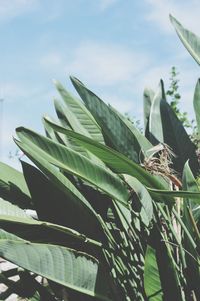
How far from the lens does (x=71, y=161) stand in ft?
4.16

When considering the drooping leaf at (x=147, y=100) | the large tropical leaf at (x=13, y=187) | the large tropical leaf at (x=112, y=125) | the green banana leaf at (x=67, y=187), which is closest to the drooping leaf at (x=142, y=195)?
the green banana leaf at (x=67, y=187)

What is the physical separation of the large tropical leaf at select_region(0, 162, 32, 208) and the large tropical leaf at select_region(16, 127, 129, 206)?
321mm

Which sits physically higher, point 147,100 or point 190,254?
point 147,100

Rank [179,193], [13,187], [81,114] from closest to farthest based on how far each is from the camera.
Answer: [179,193], [13,187], [81,114]

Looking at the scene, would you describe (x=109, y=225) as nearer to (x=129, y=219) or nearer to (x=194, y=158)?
(x=129, y=219)

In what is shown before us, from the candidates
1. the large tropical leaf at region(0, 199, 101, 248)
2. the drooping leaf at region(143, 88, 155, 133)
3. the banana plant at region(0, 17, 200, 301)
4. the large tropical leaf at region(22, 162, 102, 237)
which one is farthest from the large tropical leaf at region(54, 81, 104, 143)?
the drooping leaf at region(143, 88, 155, 133)

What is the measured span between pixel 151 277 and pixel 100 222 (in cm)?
18

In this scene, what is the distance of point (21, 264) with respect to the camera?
1145 mm

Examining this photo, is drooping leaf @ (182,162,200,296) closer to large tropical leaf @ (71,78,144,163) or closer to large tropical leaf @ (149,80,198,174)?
large tropical leaf @ (71,78,144,163)

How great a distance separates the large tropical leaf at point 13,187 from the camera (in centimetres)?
158

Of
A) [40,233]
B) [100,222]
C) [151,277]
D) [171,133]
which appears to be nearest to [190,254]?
[151,277]

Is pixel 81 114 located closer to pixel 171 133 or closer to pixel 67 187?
pixel 171 133

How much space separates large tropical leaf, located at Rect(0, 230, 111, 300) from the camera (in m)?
1.13

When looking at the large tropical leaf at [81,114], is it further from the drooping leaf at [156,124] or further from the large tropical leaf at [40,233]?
the large tropical leaf at [40,233]
